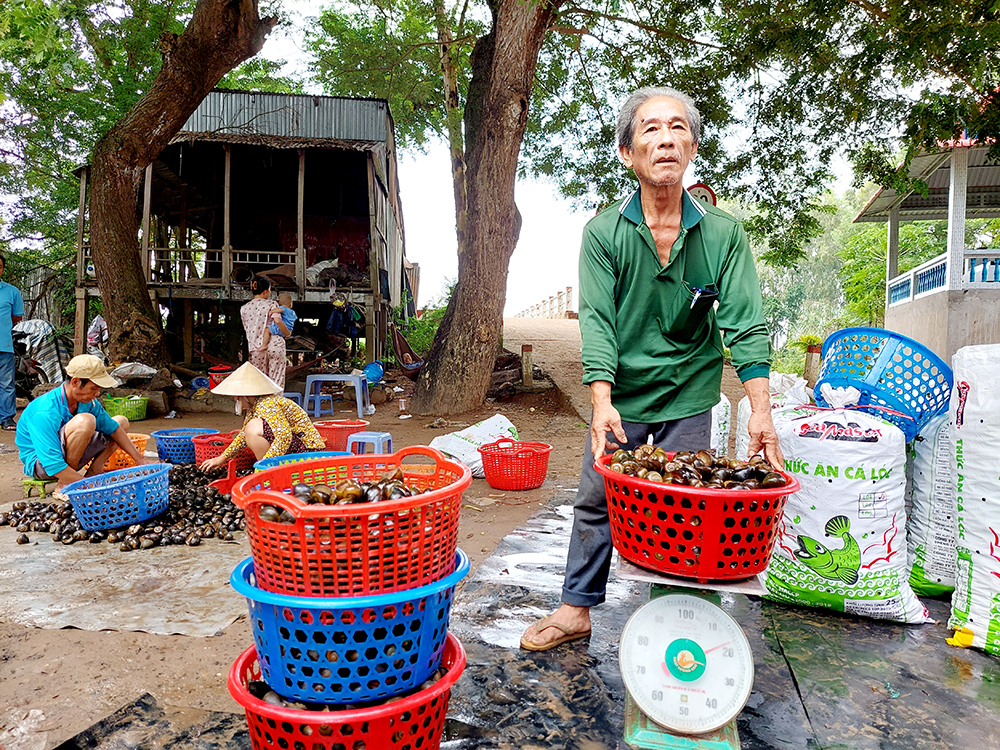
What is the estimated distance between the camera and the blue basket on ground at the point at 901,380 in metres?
2.91

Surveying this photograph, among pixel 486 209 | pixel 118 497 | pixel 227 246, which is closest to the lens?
pixel 118 497

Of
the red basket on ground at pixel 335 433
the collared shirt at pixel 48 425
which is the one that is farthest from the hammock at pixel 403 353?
the collared shirt at pixel 48 425

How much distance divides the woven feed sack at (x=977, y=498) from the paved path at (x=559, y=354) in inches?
245

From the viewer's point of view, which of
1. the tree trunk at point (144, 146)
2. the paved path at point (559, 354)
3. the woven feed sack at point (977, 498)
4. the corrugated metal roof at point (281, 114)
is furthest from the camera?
the corrugated metal roof at point (281, 114)

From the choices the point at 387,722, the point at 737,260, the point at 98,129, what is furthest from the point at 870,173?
the point at 98,129

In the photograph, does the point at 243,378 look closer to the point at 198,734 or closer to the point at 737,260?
the point at 198,734

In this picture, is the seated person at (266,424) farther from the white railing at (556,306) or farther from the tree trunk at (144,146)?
the white railing at (556,306)

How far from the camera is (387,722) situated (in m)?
1.58

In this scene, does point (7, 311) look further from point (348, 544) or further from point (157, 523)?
point (348, 544)

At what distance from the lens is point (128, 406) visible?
29.5ft

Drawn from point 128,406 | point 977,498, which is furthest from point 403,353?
point 977,498

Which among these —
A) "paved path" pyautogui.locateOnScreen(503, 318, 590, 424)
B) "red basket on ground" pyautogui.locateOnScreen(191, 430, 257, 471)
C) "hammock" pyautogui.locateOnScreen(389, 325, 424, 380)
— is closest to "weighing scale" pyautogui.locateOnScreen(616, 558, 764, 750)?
"red basket on ground" pyautogui.locateOnScreen(191, 430, 257, 471)

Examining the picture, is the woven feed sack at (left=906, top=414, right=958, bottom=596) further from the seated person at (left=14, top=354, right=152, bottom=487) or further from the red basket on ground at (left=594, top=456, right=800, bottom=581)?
the seated person at (left=14, top=354, right=152, bottom=487)

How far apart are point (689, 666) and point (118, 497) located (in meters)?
3.71
